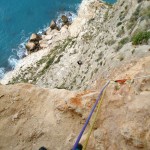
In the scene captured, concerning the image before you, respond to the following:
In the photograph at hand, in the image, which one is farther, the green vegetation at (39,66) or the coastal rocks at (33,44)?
the coastal rocks at (33,44)

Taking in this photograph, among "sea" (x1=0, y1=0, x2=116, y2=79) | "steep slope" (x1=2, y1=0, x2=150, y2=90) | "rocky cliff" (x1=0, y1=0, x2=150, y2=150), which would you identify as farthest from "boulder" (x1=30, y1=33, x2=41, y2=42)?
"rocky cliff" (x1=0, y1=0, x2=150, y2=150)

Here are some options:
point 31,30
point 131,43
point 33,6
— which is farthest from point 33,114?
point 33,6

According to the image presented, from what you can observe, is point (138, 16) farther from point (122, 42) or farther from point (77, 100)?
point (77, 100)

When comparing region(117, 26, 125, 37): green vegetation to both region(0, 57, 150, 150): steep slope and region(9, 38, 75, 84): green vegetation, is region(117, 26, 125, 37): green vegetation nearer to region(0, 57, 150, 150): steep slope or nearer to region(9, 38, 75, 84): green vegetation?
region(9, 38, 75, 84): green vegetation

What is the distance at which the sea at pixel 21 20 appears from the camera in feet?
136

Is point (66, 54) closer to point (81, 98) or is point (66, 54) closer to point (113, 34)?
point (113, 34)

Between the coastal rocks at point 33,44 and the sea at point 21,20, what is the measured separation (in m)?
1.23

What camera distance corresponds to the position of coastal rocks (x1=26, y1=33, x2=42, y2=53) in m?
39.6

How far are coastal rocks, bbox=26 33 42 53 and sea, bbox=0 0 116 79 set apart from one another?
1.23m

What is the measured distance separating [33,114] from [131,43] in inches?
374

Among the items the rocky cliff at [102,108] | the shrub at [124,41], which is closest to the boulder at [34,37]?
the rocky cliff at [102,108]

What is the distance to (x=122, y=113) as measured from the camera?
33.0 ft

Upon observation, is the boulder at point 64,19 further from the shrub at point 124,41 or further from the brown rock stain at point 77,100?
the brown rock stain at point 77,100

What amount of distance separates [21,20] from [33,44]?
29.4 feet
